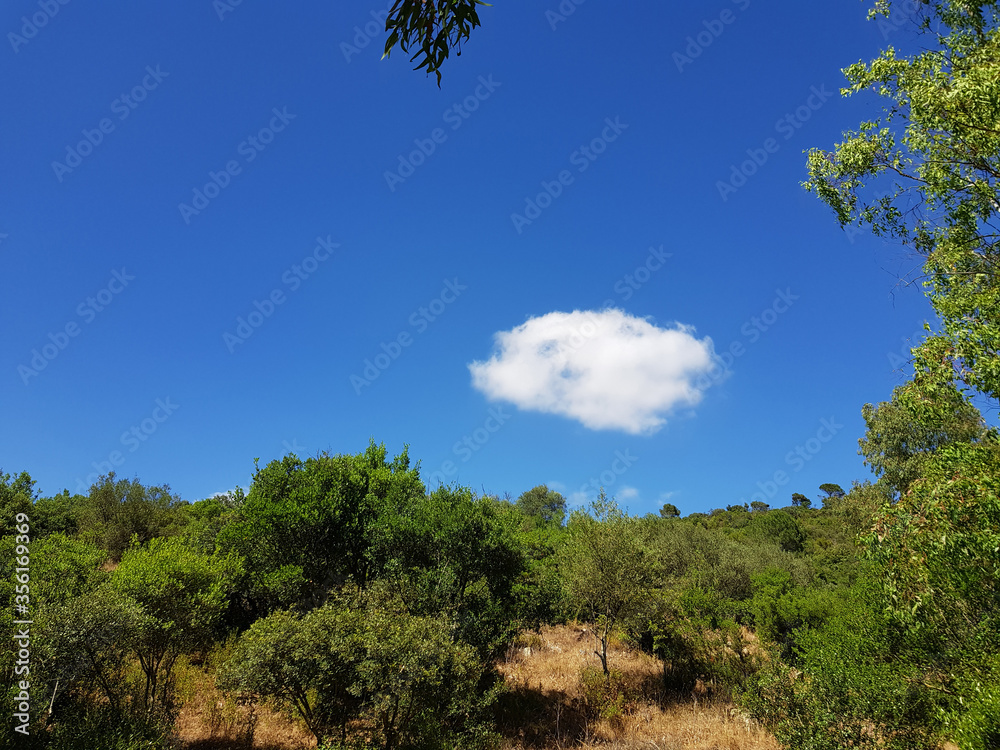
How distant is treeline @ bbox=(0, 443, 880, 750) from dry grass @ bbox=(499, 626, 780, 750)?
35.8 inches

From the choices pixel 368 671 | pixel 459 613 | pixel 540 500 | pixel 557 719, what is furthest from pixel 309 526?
pixel 540 500

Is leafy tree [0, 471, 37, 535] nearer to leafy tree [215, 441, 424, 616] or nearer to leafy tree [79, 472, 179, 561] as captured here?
leafy tree [79, 472, 179, 561]

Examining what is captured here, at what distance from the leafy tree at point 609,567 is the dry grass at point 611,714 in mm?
2160

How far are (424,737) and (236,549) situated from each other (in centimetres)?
1456

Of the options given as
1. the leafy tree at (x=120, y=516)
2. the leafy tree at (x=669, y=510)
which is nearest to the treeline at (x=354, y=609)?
the leafy tree at (x=120, y=516)

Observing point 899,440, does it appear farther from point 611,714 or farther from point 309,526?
point 309,526

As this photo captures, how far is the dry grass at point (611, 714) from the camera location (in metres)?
18.8

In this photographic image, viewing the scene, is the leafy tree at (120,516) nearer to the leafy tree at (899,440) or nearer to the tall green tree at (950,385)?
the tall green tree at (950,385)

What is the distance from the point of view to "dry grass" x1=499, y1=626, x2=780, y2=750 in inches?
742

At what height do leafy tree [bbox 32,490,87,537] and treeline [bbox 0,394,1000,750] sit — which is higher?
leafy tree [bbox 32,490,87,537]

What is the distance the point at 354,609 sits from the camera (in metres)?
16.4

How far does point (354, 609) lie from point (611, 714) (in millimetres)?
13505

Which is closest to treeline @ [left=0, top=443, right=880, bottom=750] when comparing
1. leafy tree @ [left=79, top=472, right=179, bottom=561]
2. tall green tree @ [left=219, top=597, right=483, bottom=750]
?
tall green tree @ [left=219, top=597, right=483, bottom=750]

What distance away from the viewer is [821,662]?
16.2 m
